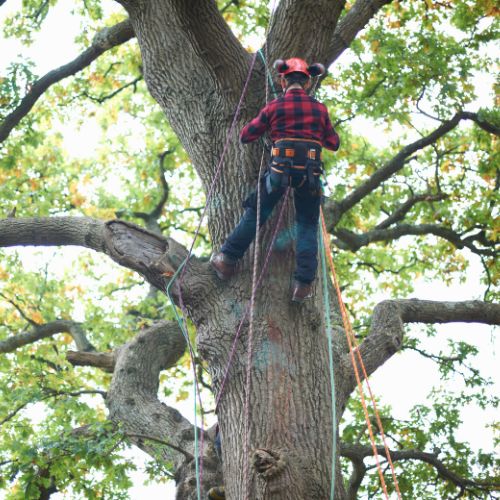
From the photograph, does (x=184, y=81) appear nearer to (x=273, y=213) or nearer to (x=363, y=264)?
(x=273, y=213)

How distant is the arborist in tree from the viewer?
16.3 ft

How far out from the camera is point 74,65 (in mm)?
8047

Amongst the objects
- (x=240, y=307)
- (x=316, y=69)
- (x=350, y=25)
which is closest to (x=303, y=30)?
(x=316, y=69)

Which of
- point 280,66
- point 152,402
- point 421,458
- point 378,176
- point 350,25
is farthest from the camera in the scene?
point 378,176

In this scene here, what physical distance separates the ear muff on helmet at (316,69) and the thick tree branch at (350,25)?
0.77m

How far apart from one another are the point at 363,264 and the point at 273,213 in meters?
7.49

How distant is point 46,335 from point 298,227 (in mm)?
6102

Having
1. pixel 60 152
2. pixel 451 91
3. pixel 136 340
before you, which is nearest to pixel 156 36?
pixel 136 340

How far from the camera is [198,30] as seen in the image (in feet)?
18.0

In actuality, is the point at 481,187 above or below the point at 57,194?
below

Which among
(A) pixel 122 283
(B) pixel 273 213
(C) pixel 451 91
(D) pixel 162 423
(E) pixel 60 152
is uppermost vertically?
(E) pixel 60 152

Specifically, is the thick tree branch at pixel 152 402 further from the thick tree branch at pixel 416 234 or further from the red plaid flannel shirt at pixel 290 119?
the thick tree branch at pixel 416 234

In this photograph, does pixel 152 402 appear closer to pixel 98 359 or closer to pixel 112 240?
pixel 98 359

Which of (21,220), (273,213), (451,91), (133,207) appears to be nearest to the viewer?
(273,213)
